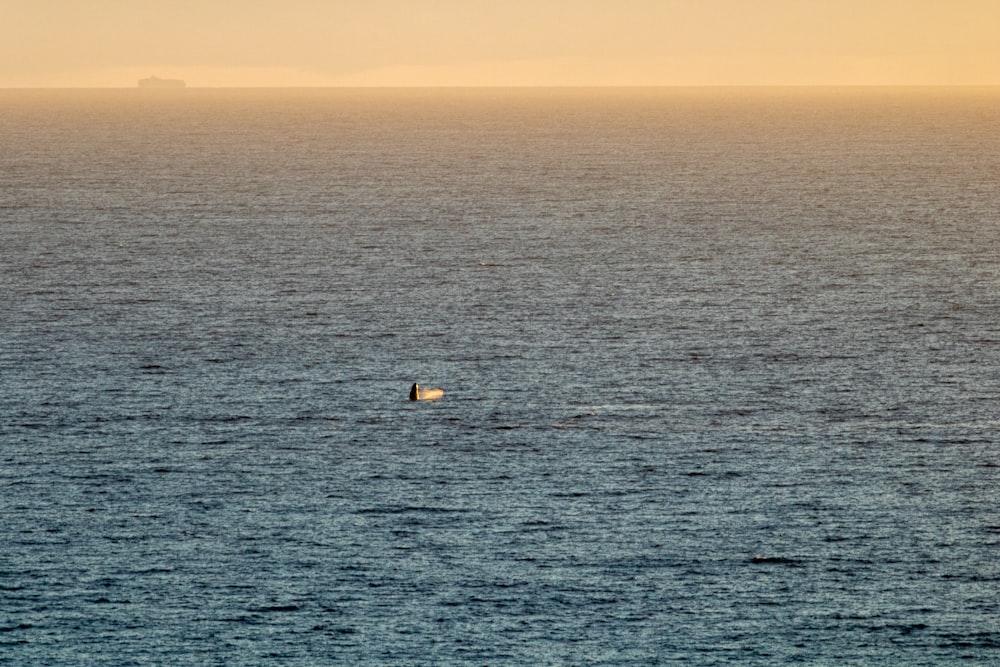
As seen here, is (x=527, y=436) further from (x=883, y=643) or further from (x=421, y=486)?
(x=883, y=643)

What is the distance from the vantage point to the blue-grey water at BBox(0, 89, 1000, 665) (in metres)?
41.6

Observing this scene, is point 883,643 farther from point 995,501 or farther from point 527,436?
point 527,436

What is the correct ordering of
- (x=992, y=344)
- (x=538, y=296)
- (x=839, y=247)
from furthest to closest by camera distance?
(x=839, y=247) → (x=538, y=296) → (x=992, y=344)

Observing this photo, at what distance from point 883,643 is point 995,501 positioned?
42.2 feet

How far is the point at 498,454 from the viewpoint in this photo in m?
56.4

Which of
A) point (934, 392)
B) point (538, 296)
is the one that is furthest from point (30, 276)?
point (934, 392)

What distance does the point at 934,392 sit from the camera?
65188mm

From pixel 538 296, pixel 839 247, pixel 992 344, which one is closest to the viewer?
pixel 992 344

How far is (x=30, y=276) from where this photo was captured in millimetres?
94000

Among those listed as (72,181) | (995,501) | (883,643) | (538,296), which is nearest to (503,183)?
(72,181)

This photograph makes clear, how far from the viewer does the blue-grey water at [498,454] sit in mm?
41562

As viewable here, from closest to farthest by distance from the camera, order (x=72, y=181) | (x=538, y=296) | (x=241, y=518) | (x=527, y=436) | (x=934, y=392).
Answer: (x=241, y=518)
(x=527, y=436)
(x=934, y=392)
(x=538, y=296)
(x=72, y=181)

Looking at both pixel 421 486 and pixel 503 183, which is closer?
pixel 421 486

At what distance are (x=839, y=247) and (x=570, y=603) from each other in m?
74.3
